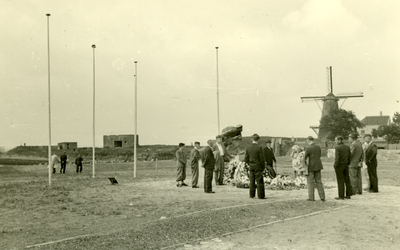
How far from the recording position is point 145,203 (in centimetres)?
1237

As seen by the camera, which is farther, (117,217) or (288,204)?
(288,204)

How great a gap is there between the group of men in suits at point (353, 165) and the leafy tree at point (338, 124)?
52505 mm

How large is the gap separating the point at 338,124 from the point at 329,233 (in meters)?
59.9

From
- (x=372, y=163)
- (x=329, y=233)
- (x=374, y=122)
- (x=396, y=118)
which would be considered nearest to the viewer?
(x=329, y=233)

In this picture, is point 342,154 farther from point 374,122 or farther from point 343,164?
point 374,122

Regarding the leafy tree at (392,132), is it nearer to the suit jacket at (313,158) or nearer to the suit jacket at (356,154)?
the suit jacket at (356,154)

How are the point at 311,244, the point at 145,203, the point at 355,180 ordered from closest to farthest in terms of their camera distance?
the point at 311,244 < the point at 145,203 < the point at 355,180

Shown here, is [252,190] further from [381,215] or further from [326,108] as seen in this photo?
[326,108]

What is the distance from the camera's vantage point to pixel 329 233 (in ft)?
25.5

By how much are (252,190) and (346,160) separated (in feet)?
9.93

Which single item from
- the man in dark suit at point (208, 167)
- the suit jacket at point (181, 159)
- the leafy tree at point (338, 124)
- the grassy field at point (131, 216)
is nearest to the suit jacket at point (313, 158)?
the grassy field at point (131, 216)

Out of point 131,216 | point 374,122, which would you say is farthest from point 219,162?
point 374,122

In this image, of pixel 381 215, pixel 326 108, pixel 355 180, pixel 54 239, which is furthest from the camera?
pixel 326 108

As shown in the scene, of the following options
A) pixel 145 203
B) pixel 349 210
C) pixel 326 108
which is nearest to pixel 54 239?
pixel 145 203
